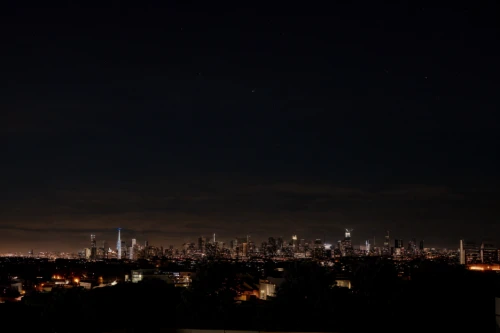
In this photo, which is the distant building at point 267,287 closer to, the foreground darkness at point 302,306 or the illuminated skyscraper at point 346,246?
the foreground darkness at point 302,306

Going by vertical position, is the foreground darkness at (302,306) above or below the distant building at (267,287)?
above

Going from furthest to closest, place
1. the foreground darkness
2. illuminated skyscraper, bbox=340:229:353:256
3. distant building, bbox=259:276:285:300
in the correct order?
1. illuminated skyscraper, bbox=340:229:353:256
2. distant building, bbox=259:276:285:300
3. the foreground darkness

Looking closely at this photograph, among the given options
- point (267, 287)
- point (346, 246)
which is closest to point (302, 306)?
point (267, 287)

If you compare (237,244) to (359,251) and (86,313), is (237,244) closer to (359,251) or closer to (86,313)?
(359,251)

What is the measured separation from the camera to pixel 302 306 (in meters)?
19.8

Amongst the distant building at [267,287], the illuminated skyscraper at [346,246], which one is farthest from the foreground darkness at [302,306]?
the illuminated skyscraper at [346,246]

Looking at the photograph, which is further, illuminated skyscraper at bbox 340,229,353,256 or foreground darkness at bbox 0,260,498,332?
illuminated skyscraper at bbox 340,229,353,256

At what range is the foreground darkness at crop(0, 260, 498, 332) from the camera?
1808 cm

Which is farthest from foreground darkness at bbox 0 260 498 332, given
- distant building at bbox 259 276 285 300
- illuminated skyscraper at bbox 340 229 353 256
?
illuminated skyscraper at bbox 340 229 353 256

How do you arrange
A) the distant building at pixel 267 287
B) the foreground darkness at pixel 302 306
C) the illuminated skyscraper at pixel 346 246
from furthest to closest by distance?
the illuminated skyscraper at pixel 346 246, the distant building at pixel 267 287, the foreground darkness at pixel 302 306

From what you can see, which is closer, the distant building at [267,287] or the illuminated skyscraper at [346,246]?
the distant building at [267,287]

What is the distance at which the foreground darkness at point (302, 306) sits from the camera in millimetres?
18078

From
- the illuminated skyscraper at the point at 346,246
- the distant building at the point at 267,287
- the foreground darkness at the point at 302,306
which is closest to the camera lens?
the foreground darkness at the point at 302,306

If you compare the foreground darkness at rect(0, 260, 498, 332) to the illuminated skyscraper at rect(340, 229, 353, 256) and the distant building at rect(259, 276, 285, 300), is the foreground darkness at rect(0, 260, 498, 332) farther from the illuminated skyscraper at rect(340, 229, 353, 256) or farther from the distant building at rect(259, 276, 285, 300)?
the illuminated skyscraper at rect(340, 229, 353, 256)
